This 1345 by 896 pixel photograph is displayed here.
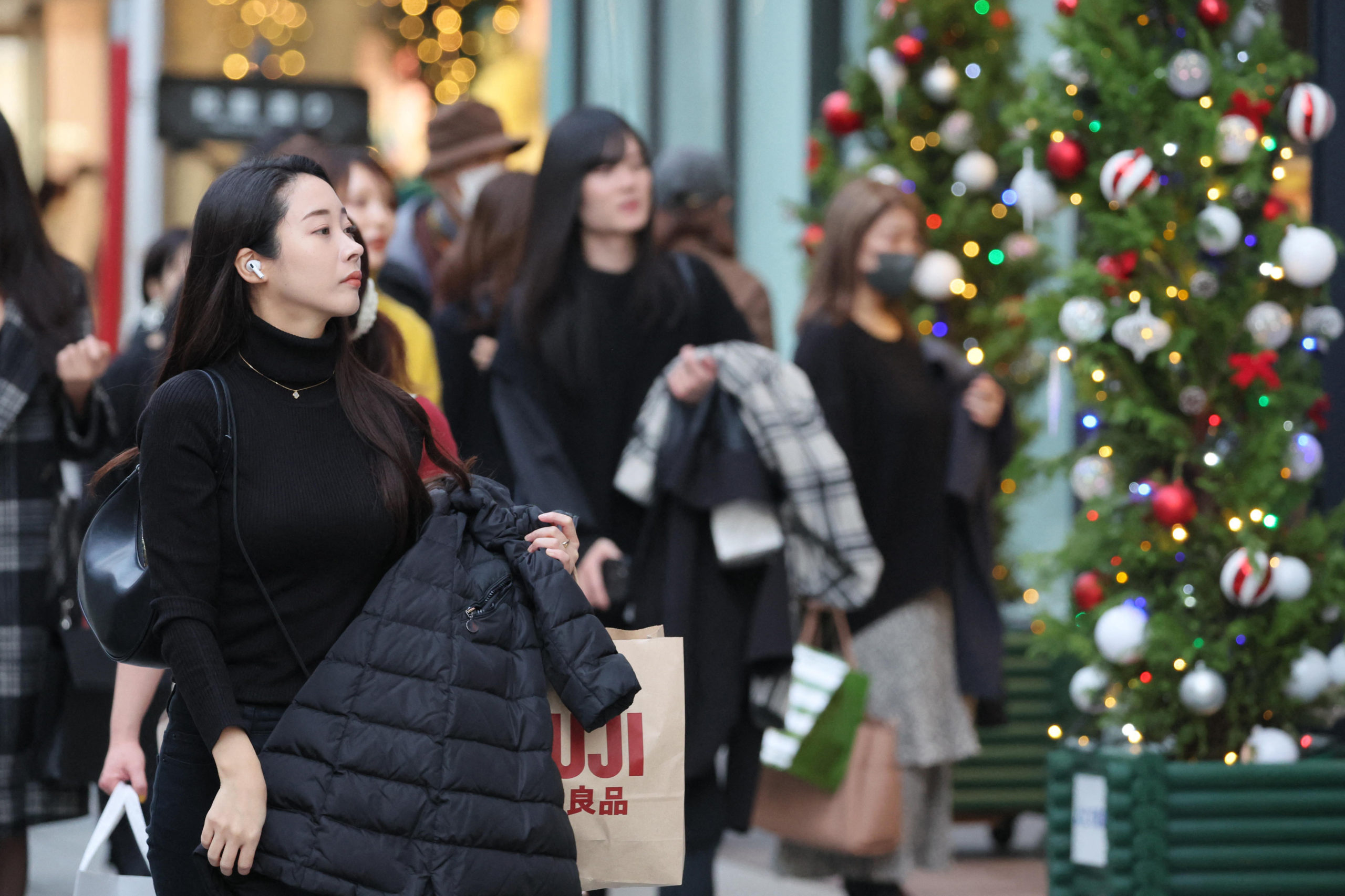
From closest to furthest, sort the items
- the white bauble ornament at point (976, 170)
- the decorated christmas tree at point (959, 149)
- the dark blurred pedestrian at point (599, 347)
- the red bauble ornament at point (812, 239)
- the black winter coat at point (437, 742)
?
the black winter coat at point (437, 742), the dark blurred pedestrian at point (599, 347), the white bauble ornament at point (976, 170), the decorated christmas tree at point (959, 149), the red bauble ornament at point (812, 239)

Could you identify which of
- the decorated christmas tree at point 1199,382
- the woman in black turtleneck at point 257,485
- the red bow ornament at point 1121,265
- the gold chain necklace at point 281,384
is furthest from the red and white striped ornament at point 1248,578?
the gold chain necklace at point 281,384

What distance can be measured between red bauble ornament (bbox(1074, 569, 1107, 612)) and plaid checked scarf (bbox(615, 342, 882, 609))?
0.65 metres

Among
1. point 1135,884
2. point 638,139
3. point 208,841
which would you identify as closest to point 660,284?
point 638,139

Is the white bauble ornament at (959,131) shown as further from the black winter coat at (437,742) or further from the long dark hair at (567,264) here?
the black winter coat at (437,742)

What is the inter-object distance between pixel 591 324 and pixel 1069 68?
67.4 inches

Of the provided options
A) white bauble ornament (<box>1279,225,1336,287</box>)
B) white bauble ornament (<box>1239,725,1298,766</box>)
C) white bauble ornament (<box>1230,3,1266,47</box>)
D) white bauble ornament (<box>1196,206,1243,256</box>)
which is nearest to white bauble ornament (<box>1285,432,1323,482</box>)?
white bauble ornament (<box>1279,225,1336,287</box>)

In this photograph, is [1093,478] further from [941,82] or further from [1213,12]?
[941,82]

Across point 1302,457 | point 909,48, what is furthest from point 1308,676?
point 909,48

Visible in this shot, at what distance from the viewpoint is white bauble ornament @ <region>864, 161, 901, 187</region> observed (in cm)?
663

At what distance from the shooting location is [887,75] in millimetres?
7246

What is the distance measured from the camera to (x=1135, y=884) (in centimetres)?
473

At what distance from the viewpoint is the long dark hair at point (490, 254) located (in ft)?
16.5

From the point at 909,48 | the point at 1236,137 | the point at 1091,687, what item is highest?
the point at 909,48

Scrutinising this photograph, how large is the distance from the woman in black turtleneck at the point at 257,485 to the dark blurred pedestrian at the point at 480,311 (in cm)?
188
